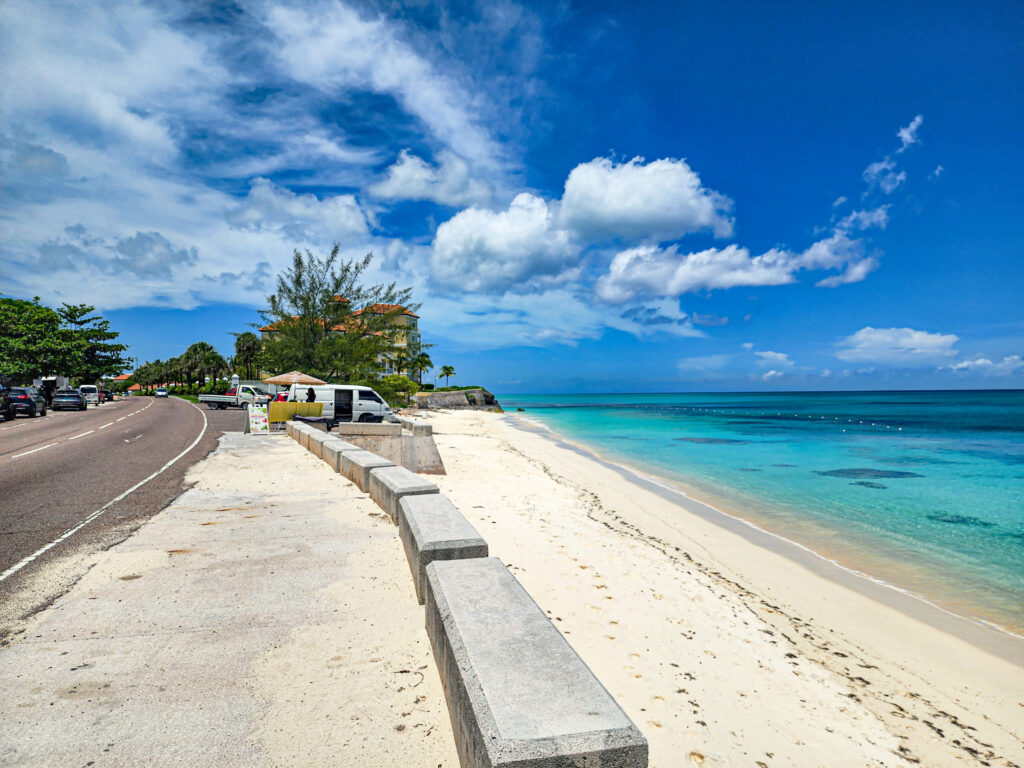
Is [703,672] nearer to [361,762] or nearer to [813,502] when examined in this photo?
[361,762]

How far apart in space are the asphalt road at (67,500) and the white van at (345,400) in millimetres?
3911

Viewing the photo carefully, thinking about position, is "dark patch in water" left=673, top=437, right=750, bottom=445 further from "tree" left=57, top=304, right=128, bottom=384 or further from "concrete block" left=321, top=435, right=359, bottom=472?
"tree" left=57, top=304, right=128, bottom=384

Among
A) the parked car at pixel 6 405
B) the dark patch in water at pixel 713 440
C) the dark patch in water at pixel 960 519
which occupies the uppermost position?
the parked car at pixel 6 405

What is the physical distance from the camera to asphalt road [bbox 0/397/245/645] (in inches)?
190

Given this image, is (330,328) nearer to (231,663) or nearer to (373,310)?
(373,310)

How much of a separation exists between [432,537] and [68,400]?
4619cm

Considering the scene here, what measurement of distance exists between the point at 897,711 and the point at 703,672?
162cm

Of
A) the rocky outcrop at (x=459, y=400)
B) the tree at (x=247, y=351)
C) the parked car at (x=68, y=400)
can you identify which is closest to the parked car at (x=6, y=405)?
the parked car at (x=68, y=400)

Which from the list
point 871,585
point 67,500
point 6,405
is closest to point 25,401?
point 6,405

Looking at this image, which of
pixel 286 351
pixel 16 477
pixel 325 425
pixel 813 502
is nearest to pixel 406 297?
pixel 286 351

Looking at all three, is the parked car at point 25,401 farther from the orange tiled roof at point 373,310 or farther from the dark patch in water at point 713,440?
the dark patch in water at point 713,440

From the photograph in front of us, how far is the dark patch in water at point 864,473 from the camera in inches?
770

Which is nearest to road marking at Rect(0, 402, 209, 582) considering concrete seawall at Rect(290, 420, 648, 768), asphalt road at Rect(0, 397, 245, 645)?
asphalt road at Rect(0, 397, 245, 645)

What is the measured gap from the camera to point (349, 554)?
5.57 metres
